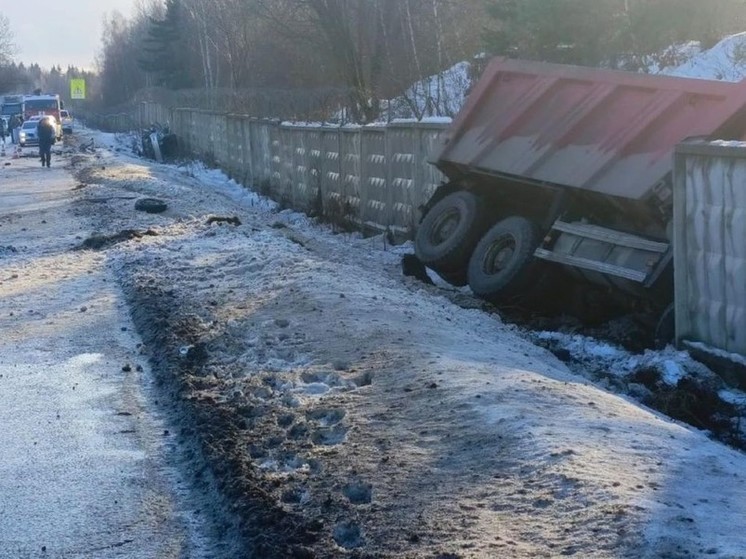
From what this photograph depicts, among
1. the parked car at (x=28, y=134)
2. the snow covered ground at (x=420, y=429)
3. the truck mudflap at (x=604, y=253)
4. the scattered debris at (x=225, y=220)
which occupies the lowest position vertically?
the parked car at (x=28, y=134)

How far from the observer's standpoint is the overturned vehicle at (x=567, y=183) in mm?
10047

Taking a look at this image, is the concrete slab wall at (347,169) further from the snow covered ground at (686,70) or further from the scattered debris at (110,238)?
the scattered debris at (110,238)

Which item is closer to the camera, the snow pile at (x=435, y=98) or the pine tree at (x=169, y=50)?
the snow pile at (x=435, y=98)

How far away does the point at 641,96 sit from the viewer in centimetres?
1086

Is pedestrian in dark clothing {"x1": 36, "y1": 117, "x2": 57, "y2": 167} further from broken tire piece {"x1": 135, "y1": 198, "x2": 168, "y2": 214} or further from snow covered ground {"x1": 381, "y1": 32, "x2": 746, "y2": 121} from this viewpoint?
broken tire piece {"x1": 135, "y1": 198, "x2": 168, "y2": 214}

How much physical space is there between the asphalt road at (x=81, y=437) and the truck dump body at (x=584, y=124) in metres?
4.53

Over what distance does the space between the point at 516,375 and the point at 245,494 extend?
7.76ft

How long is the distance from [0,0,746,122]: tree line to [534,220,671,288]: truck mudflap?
14.7m

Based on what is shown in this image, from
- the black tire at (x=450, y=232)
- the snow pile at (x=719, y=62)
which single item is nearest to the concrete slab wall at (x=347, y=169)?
the black tire at (x=450, y=232)

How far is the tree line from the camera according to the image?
86.6 ft

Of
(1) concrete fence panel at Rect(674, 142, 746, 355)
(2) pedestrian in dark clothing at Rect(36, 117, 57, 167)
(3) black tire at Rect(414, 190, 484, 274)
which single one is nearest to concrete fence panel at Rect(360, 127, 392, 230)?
(3) black tire at Rect(414, 190, 484, 274)

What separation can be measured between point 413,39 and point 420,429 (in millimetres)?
27466

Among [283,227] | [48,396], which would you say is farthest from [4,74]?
[48,396]

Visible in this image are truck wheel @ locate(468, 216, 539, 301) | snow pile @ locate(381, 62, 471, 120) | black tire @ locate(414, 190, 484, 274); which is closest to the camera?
truck wheel @ locate(468, 216, 539, 301)
